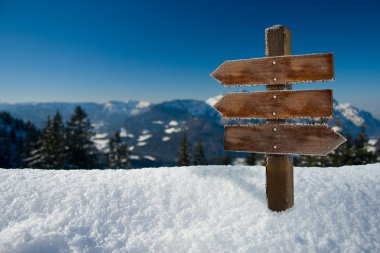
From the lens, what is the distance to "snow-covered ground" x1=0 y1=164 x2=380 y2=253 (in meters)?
4.65

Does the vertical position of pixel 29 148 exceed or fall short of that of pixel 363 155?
it exceeds it

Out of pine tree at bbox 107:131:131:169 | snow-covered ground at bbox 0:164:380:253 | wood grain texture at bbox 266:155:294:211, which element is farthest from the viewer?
pine tree at bbox 107:131:131:169

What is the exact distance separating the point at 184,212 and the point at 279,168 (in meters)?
1.79

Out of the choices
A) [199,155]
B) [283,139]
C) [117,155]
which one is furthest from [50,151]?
[283,139]

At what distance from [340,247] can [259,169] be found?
8.54 ft

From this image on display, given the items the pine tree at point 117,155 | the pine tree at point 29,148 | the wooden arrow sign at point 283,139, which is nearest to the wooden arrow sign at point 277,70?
the wooden arrow sign at point 283,139

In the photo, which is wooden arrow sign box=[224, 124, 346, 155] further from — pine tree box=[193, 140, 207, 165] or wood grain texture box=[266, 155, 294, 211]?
pine tree box=[193, 140, 207, 165]

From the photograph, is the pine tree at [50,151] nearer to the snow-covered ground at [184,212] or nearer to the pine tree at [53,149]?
the pine tree at [53,149]

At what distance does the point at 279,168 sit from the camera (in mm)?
5570

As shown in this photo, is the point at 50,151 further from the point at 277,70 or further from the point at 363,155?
the point at 363,155

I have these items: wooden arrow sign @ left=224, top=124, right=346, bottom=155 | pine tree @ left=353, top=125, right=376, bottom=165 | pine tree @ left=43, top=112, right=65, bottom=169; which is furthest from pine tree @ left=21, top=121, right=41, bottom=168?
pine tree @ left=353, top=125, right=376, bottom=165

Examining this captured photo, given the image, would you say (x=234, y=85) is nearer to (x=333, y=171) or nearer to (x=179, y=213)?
(x=179, y=213)

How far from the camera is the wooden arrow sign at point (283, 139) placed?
5.17m

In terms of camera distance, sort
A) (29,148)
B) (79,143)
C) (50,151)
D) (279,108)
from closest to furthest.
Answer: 1. (279,108)
2. (50,151)
3. (79,143)
4. (29,148)
